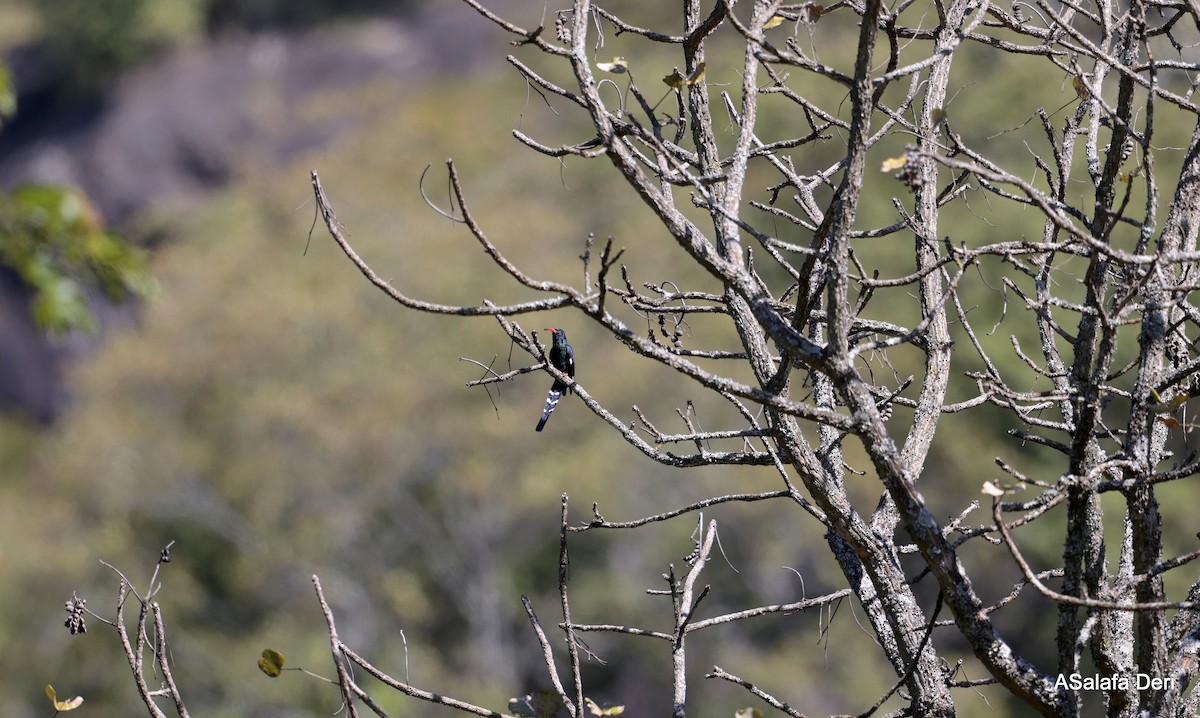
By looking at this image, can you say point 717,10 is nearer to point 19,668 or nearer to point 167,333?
point 19,668

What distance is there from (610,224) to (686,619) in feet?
62.4

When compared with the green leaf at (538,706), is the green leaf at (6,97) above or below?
above

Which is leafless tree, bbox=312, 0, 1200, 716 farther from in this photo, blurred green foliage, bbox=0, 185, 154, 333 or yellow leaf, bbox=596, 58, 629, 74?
blurred green foliage, bbox=0, 185, 154, 333

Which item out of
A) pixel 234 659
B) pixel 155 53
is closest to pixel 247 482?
pixel 234 659

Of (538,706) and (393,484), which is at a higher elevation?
(393,484)

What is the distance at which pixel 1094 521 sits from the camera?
2.60 m

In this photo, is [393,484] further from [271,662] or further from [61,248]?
[271,662]

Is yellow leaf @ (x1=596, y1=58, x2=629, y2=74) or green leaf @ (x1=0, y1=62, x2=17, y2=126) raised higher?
green leaf @ (x1=0, y1=62, x2=17, y2=126)

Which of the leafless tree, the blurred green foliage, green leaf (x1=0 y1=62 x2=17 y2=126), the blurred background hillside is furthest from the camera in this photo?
the blurred background hillside

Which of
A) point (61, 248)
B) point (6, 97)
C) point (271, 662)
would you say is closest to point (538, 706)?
point (271, 662)

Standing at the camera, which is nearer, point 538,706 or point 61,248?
point 538,706

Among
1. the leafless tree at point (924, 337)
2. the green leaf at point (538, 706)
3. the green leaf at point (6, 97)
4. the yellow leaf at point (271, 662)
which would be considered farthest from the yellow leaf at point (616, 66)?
the green leaf at point (6, 97)

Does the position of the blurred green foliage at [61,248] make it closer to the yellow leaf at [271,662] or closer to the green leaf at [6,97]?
the green leaf at [6,97]

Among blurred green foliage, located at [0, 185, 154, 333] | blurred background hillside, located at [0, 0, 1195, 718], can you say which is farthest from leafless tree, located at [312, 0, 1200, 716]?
blurred background hillside, located at [0, 0, 1195, 718]
